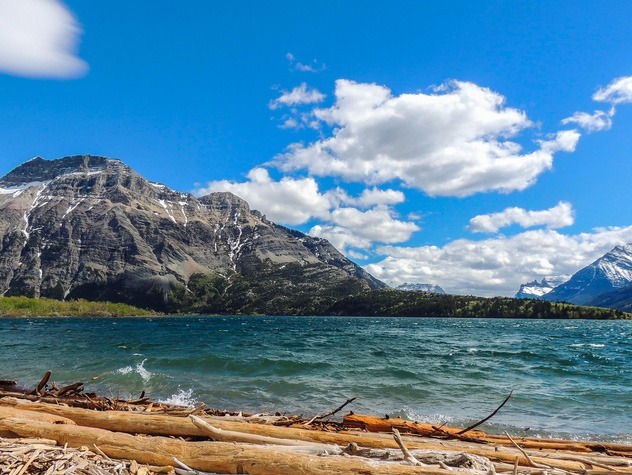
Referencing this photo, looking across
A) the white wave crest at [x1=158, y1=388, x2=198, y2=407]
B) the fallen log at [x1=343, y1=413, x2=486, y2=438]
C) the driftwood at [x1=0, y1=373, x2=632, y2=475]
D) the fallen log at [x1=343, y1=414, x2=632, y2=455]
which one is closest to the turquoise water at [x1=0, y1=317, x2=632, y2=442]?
the white wave crest at [x1=158, y1=388, x2=198, y2=407]

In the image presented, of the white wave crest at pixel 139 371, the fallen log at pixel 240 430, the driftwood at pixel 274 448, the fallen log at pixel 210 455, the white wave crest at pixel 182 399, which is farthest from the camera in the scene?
the white wave crest at pixel 139 371

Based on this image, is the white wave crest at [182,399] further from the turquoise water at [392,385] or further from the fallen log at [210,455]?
the fallen log at [210,455]

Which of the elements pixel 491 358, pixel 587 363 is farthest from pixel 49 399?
pixel 587 363

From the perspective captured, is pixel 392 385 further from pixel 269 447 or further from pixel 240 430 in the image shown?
pixel 269 447

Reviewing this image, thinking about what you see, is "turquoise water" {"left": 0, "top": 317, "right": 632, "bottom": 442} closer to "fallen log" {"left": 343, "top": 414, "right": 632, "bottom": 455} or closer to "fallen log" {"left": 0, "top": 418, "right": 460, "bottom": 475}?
"fallen log" {"left": 343, "top": 414, "right": 632, "bottom": 455}

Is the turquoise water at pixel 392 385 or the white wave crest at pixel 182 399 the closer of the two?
the turquoise water at pixel 392 385

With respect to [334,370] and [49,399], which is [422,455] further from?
[334,370]

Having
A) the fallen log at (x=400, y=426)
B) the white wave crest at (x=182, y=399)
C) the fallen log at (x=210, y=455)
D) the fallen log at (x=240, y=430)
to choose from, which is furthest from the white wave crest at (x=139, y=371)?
the fallen log at (x=210, y=455)

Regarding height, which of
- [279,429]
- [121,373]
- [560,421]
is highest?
[279,429]

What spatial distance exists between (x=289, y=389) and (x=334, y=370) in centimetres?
788

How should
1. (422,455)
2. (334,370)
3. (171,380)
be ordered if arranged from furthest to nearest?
1. (334,370)
2. (171,380)
3. (422,455)

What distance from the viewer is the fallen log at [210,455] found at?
17.2 feet

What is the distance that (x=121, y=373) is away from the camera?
86.1ft

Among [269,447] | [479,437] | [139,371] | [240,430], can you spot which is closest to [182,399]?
[139,371]
